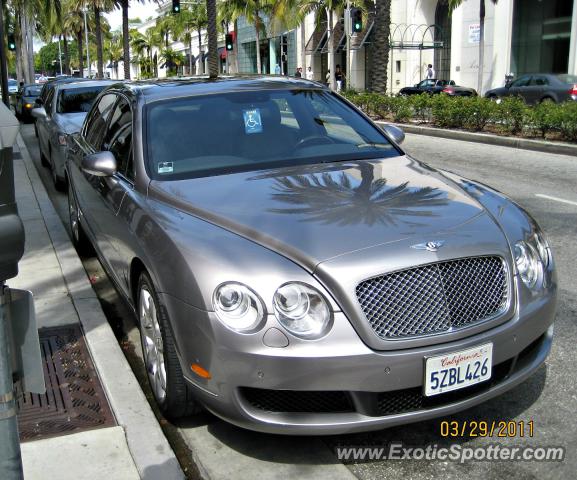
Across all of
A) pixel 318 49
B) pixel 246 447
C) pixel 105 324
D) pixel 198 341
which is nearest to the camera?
pixel 198 341

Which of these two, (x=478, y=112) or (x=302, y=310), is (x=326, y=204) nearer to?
(x=302, y=310)

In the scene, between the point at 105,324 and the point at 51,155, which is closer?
the point at 105,324

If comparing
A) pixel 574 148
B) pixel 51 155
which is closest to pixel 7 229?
pixel 51 155

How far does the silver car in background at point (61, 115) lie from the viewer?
9656 millimetres

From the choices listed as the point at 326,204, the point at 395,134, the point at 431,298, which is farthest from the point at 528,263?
the point at 395,134

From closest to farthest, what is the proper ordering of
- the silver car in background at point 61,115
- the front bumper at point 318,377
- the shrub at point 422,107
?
1. the front bumper at point 318,377
2. the silver car in background at point 61,115
3. the shrub at point 422,107

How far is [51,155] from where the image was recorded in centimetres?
1073

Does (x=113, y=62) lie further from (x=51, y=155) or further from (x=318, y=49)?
(x=51, y=155)

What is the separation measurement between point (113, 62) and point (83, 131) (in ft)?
370

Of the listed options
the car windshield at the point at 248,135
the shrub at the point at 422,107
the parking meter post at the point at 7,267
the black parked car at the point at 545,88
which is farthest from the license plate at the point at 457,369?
the black parked car at the point at 545,88

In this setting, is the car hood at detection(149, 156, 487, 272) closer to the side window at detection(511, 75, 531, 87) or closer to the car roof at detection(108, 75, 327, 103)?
the car roof at detection(108, 75, 327, 103)
